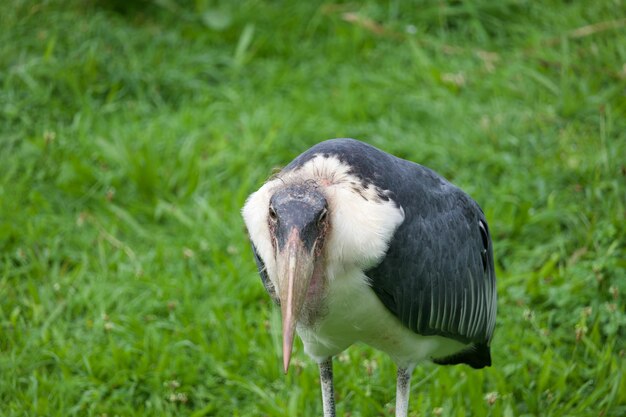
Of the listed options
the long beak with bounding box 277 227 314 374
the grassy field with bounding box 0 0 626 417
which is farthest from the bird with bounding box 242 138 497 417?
the grassy field with bounding box 0 0 626 417

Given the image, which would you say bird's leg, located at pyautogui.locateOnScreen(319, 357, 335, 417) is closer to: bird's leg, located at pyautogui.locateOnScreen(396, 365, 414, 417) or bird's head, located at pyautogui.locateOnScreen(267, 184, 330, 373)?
bird's leg, located at pyautogui.locateOnScreen(396, 365, 414, 417)

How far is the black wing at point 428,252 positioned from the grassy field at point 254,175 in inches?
23.8

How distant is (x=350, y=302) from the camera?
9.78ft

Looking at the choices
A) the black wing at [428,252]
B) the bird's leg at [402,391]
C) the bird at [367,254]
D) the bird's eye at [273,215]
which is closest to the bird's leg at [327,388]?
the bird at [367,254]

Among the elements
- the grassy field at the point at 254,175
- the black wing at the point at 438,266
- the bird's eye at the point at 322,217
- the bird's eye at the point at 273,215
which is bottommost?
the grassy field at the point at 254,175

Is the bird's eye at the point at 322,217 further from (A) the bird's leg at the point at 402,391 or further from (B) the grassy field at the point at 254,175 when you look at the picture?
(B) the grassy field at the point at 254,175

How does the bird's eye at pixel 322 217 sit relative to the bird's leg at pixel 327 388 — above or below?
above

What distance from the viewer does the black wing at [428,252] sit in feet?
9.93

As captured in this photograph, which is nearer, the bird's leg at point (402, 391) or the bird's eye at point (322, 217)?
the bird's eye at point (322, 217)

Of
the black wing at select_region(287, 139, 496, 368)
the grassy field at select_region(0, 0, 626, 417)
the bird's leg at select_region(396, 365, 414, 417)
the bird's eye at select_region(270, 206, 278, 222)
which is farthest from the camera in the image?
the grassy field at select_region(0, 0, 626, 417)

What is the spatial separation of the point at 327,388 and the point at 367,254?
891mm

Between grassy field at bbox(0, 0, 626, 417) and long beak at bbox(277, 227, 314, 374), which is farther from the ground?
long beak at bbox(277, 227, 314, 374)

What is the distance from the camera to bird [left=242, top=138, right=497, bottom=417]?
2811 millimetres

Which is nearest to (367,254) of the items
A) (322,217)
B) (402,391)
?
(322,217)
